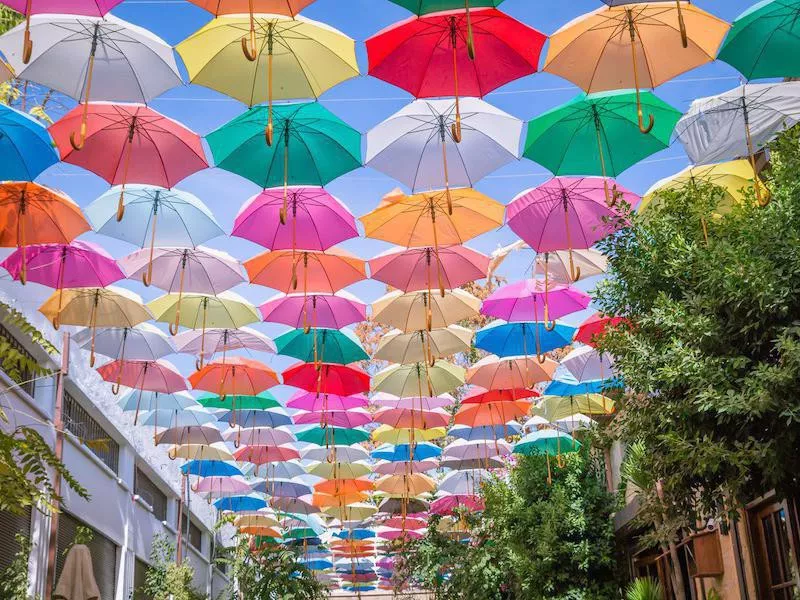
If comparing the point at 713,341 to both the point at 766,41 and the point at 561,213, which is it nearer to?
the point at 766,41

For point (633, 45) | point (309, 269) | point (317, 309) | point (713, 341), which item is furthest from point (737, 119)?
point (317, 309)

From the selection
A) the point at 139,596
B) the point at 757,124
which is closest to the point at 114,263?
the point at 757,124

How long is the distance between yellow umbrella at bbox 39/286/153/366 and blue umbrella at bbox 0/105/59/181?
3.44 meters

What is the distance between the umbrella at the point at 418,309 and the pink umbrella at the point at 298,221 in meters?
2.20

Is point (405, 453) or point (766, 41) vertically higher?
point (766, 41)

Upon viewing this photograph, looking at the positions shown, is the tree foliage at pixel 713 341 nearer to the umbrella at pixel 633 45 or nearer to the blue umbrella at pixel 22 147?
the umbrella at pixel 633 45

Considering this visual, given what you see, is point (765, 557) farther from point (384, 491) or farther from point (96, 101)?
point (384, 491)

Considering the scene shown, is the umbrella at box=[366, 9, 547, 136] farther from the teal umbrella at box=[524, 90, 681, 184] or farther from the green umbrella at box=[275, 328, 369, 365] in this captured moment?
the green umbrella at box=[275, 328, 369, 365]

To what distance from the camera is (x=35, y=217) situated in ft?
36.2

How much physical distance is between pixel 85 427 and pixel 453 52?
11015 mm

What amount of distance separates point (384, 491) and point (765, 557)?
13996 millimetres

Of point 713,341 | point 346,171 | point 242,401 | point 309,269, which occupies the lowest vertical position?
point 713,341

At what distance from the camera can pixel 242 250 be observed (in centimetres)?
1808

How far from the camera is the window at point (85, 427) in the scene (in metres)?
15.7
